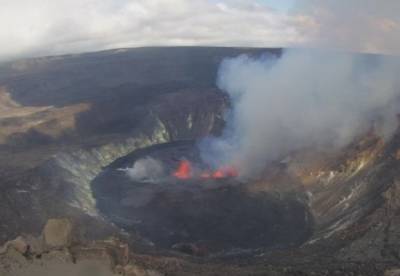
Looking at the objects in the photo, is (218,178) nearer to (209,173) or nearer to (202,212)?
(209,173)

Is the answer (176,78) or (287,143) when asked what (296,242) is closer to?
(287,143)

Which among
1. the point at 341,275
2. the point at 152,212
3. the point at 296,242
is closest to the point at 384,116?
the point at 296,242

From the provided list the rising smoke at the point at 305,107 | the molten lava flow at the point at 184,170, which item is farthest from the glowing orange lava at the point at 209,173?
the rising smoke at the point at 305,107

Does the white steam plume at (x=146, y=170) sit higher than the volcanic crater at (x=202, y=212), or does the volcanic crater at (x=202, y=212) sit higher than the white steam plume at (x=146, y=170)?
the white steam plume at (x=146, y=170)

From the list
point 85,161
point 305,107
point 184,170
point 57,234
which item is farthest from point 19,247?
point 305,107

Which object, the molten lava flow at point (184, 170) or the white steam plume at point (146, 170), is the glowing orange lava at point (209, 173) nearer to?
the molten lava flow at point (184, 170)

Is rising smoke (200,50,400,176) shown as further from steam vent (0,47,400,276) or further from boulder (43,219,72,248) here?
boulder (43,219,72,248)
